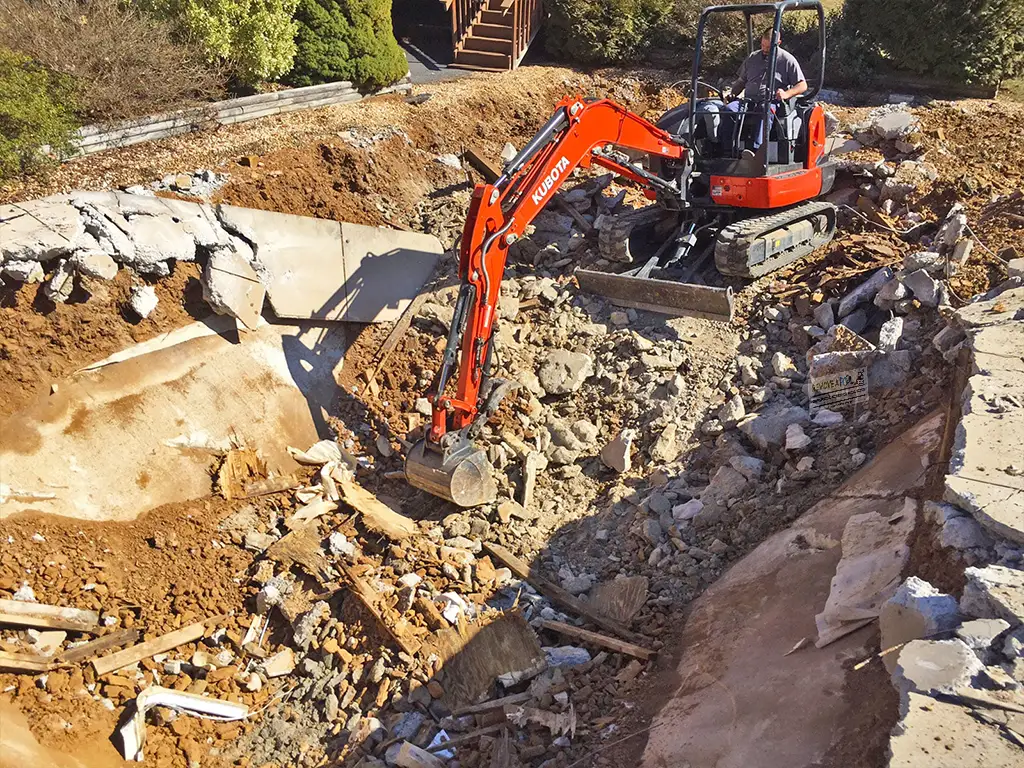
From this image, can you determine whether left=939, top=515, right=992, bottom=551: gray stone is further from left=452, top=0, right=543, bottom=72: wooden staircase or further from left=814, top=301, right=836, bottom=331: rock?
left=452, top=0, right=543, bottom=72: wooden staircase

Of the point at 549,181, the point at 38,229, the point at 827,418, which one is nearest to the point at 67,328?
the point at 38,229

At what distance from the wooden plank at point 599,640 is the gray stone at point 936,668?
2198mm

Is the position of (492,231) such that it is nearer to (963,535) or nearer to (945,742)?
(963,535)

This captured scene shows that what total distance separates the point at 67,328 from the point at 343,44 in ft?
20.1

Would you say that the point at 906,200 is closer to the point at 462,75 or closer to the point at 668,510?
the point at 668,510

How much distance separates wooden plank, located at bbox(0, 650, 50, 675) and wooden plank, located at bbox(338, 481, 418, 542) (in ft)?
7.99

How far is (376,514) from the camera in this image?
272 inches

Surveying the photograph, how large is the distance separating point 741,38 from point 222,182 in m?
9.30

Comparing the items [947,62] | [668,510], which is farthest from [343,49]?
[947,62]

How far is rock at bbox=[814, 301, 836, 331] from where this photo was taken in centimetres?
790

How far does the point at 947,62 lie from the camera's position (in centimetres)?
1216

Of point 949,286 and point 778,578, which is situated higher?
point 949,286

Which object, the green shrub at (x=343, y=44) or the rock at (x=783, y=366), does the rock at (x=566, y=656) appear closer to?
the rock at (x=783, y=366)

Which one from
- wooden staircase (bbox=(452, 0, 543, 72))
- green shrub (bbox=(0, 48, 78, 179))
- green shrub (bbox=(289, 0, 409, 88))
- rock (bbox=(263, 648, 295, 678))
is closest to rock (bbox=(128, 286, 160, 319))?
green shrub (bbox=(0, 48, 78, 179))
